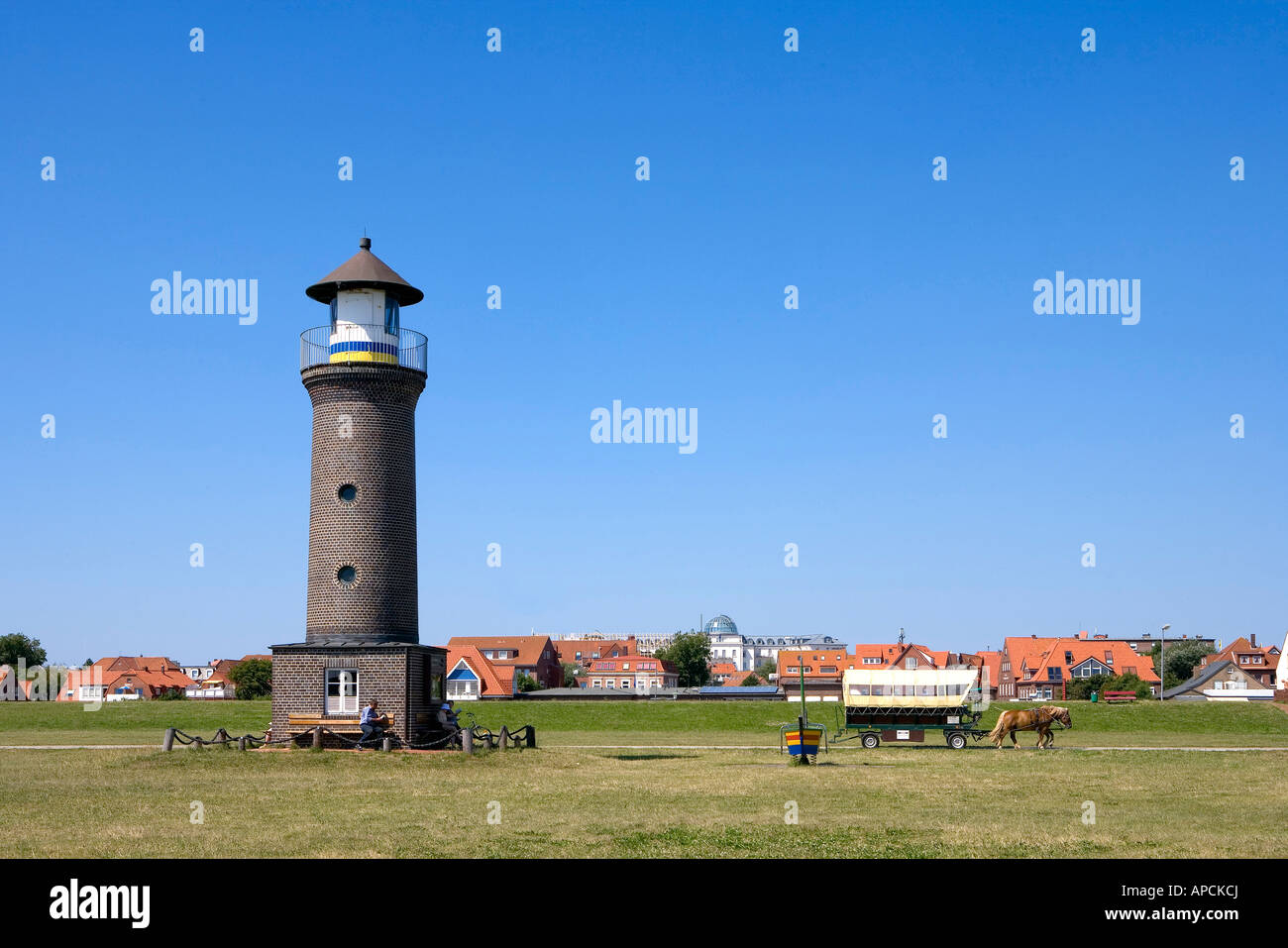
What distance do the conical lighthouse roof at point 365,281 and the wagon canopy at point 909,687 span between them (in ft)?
68.6

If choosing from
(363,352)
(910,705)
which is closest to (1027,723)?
(910,705)

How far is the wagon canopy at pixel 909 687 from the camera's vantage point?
44.3m

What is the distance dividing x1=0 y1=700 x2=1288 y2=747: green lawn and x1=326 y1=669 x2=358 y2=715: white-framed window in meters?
13.6

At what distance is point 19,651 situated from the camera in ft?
482

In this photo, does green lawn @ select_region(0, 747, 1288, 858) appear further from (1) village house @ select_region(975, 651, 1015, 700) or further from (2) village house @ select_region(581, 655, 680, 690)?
(2) village house @ select_region(581, 655, 680, 690)

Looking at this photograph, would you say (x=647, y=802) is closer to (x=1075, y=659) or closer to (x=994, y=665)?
(x=1075, y=659)

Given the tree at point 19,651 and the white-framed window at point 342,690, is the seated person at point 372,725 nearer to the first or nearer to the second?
the white-framed window at point 342,690

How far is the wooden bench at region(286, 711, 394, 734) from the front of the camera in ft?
120

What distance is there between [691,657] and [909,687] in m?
114

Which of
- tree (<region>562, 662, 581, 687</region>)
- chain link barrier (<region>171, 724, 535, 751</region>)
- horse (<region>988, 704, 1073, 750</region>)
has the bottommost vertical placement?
tree (<region>562, 662, 581, 687</region>)

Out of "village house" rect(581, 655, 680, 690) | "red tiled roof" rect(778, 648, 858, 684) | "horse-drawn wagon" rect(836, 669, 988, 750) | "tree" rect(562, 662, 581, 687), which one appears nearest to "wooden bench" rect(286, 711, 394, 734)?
"horse-drawn wagon" rect(836, 669, 988, 750)

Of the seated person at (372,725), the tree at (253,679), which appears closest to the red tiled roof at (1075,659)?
the tree at (253,679)
